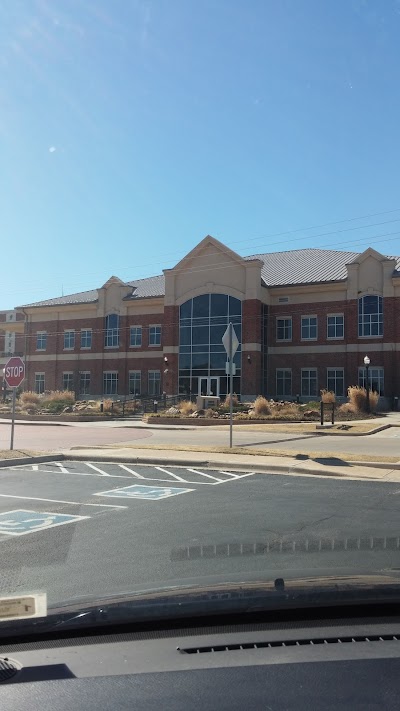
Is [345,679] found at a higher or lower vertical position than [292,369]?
lower

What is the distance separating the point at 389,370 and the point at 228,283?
13.2 m

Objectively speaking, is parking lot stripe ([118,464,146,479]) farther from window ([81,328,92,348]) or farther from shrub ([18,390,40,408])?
window ([81,328,92,348])

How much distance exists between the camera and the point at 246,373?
4594cm

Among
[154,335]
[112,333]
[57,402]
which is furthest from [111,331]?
[57,402]

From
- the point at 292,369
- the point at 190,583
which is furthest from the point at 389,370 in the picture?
the point at 190,583

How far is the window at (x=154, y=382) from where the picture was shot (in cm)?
5222

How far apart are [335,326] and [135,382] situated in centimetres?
1768

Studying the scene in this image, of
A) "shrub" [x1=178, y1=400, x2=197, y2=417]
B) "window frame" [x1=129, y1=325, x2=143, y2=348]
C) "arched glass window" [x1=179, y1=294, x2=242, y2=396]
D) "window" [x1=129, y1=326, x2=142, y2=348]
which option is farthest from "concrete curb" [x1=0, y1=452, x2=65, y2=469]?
"window" [x1=129, y1=326, x2=142, y2=348]

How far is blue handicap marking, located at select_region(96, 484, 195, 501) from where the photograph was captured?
10.8 m

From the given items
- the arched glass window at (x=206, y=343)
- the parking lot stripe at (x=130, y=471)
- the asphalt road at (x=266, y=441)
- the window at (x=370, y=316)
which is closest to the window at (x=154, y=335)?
the arched glass window at (x=206, y=343)

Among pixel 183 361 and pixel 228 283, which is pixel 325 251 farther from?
pixel 183 361

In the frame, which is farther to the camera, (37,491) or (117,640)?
(37,491)

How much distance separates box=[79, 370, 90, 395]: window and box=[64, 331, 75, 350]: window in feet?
8.94

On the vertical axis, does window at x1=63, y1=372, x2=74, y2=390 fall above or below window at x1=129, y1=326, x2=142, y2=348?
below
